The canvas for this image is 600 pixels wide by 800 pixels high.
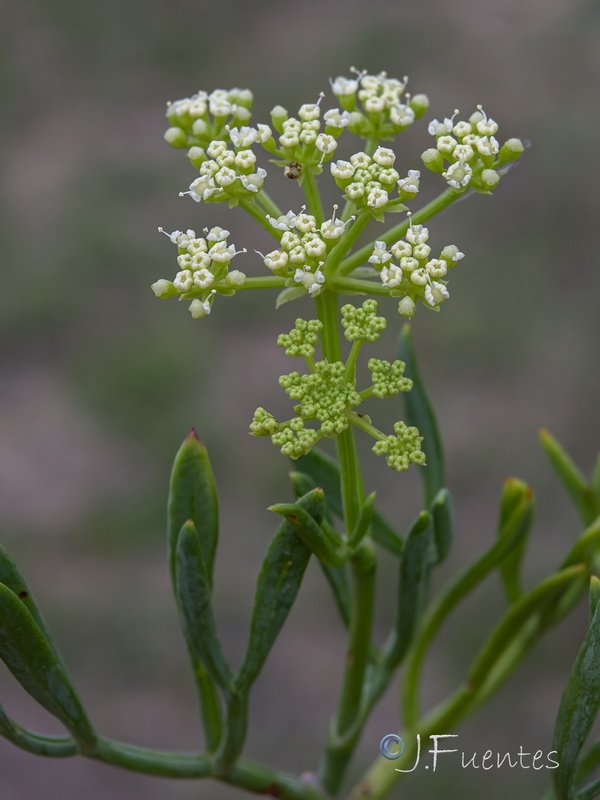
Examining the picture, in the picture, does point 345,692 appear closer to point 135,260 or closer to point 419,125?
point 135,260

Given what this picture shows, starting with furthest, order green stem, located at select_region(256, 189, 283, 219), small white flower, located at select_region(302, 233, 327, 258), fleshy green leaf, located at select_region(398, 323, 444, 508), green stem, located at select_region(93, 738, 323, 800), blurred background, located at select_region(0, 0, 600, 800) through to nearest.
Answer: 1. blurred background, located at select_region(0, 0, 600, 800)
2. fleshy green leaf, located at select_region(398, 323, 444, 508)
3. green stem, located at select_region(93, 738, 323, 800)
4. green stem, located at select_region(256, 189, 283, 219)
5. small white flower, located at select_region(302, 233, 327, 258)

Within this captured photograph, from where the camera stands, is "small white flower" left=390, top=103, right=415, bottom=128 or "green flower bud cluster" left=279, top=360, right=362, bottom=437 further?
"small white flower" left=390, top=103, right=415, bottom=128

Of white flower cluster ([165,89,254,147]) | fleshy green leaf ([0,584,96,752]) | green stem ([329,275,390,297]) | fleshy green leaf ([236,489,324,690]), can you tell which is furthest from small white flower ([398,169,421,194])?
fleshy green leaf ([0,584,96,752])

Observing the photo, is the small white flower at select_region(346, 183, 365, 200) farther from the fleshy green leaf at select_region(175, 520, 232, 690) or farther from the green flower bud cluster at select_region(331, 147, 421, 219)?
the fleshy green leaf at select_region(175, 520, 232, 690)

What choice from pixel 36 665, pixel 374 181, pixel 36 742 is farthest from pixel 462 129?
pixel 36 742

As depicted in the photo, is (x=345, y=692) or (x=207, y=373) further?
(x=207, y=373)

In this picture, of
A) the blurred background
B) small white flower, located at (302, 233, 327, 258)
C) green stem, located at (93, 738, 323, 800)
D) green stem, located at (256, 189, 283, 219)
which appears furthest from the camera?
the blurred background

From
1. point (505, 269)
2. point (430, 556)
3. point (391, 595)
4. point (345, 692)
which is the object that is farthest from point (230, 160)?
point (505, 269)
